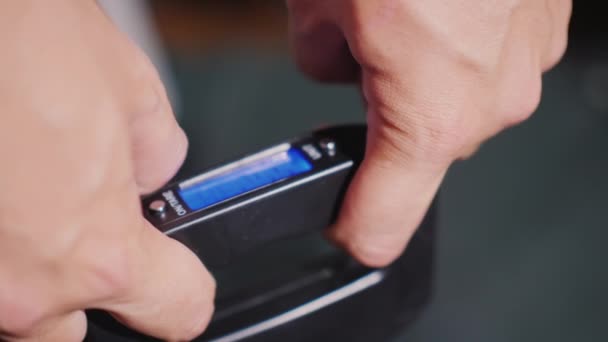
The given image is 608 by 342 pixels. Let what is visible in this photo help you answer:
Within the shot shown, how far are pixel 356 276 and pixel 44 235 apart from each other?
0.27 meters

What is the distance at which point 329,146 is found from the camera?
464mm

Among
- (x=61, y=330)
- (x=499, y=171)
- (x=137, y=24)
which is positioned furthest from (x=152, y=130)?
(x=137, y=24)

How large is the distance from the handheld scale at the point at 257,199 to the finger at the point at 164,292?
1.3 inches

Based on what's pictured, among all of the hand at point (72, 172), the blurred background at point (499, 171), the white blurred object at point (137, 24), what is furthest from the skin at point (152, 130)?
the white blurred object at point (137, 24)

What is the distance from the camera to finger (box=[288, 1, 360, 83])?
47cm

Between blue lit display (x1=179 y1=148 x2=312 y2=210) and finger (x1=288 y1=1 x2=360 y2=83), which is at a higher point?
finger (x1=288 y1=1 x2=360 y2=83)

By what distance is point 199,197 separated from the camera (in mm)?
435

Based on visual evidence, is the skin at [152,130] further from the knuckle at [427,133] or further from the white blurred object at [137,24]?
the white blurred object at [137,24]

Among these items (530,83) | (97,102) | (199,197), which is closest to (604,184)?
(530,83)

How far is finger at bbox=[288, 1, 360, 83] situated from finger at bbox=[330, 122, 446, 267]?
8cm

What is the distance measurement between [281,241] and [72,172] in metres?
0.22

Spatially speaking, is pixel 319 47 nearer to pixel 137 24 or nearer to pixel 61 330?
pixel 61 330

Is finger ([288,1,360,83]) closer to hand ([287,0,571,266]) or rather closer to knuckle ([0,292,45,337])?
hand ([287,0,571,266])

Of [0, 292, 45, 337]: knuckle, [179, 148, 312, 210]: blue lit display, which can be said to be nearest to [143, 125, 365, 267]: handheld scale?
[179, 148, 312, 210]: blue lit display
